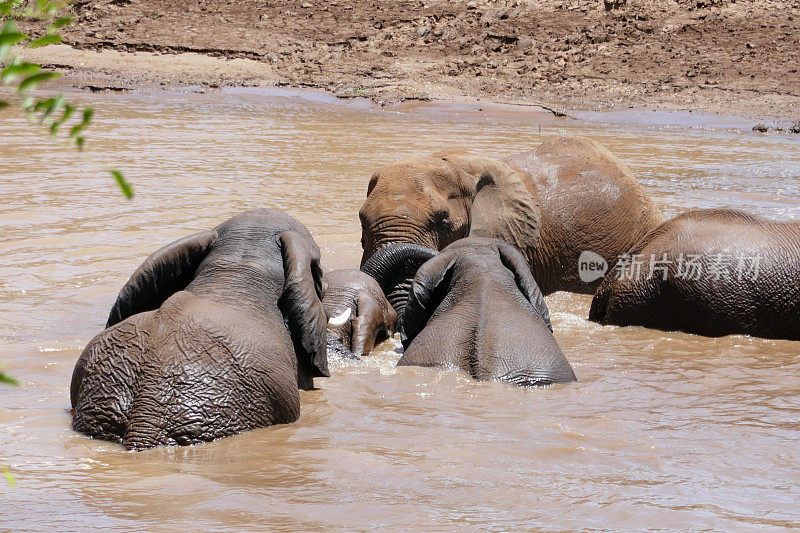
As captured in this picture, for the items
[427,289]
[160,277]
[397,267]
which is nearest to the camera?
[160,277]

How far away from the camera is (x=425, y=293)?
19.5ft

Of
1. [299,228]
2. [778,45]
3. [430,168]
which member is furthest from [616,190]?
[778,45]

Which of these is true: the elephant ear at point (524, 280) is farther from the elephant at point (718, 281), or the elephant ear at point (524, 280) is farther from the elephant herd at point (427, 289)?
the elephant at point (718, 281)

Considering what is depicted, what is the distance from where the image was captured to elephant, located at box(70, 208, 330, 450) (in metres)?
3.87

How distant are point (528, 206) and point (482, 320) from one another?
2722 mm

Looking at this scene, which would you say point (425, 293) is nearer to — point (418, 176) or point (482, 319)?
point (482, 319)

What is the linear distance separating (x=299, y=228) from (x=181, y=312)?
107 cm

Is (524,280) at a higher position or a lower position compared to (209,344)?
lower

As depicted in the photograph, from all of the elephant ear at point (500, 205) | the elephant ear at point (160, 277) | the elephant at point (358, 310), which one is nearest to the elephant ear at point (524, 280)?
the elephant at point (358, 310)

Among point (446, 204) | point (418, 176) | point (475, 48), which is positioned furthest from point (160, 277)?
point (475, 48)

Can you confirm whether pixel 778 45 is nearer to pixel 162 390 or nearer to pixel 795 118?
pixel 795 118

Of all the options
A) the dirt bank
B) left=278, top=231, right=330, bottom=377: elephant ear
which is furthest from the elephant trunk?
the dirt bank

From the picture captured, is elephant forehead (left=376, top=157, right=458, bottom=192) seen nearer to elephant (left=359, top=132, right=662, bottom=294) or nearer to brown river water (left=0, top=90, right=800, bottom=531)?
elephant (left=359, top=132, right=662, bottom=294)

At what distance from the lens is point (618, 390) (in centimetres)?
531
